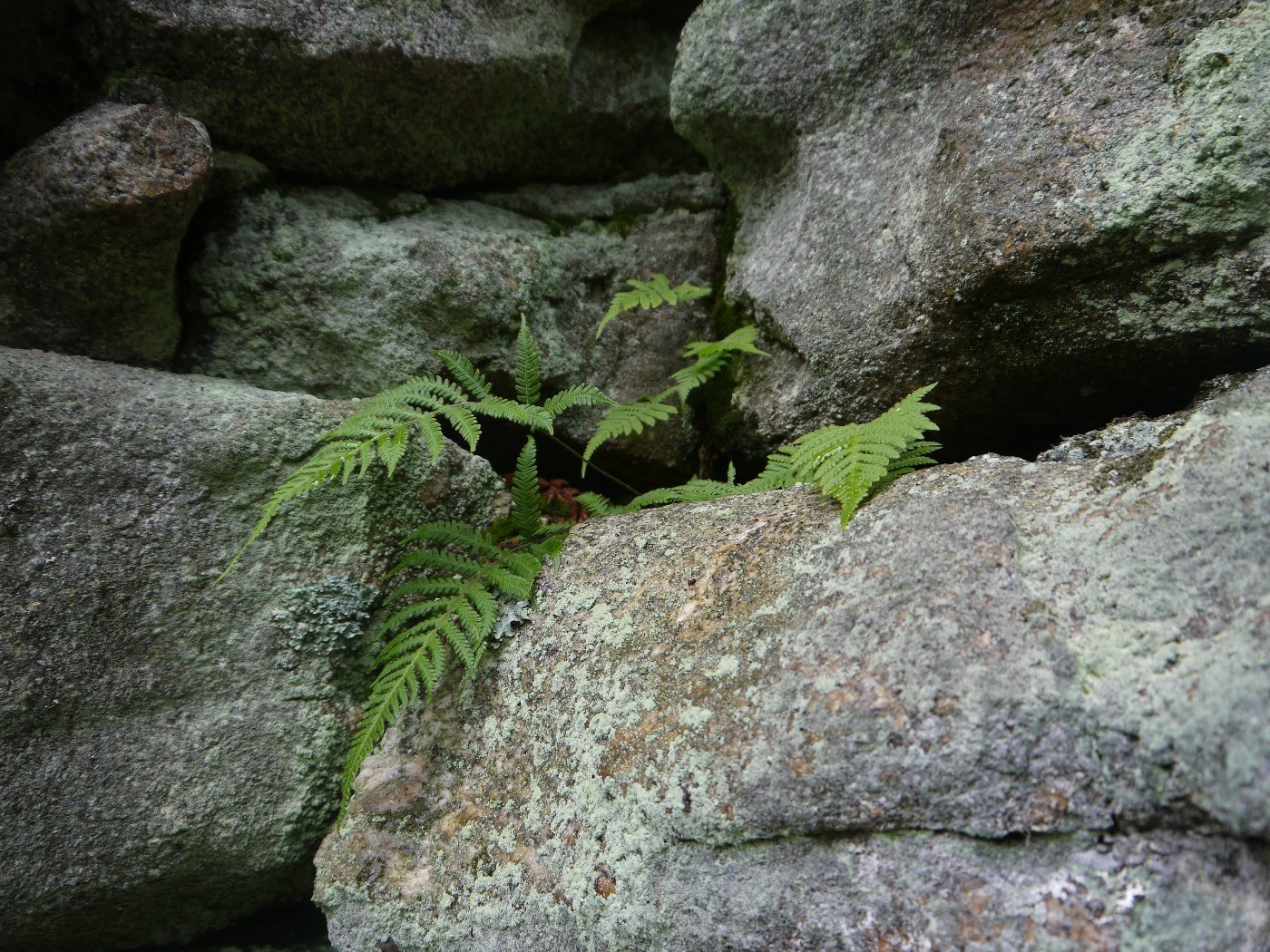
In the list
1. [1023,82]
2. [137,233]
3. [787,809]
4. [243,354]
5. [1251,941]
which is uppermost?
[1023,82]

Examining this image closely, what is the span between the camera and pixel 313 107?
345cm

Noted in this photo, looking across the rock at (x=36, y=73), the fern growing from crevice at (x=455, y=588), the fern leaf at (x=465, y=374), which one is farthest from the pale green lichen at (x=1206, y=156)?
the rock at (x=36, y=73)

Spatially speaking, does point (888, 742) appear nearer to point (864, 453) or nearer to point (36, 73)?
point (864, 453)

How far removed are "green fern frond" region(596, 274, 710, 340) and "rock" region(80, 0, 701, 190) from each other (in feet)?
3.06

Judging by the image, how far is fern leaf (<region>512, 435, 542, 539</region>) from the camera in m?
2.97

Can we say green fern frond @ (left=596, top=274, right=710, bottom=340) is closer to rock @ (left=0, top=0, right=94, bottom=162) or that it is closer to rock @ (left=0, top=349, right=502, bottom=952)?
rock @ (left=0, top=349, right=502, bottom=952)

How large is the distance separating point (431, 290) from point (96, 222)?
1.23m

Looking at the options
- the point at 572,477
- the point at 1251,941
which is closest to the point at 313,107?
A: the point at 572,477

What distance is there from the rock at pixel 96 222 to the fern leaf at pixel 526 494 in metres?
1.62

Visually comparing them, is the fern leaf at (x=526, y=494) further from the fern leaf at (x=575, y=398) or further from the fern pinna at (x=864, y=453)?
the fern pinna at (x=864, y=453)

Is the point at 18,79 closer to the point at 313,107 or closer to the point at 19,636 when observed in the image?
the point at 313,107

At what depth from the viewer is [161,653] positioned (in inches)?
103

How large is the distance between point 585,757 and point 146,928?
70.1 inches

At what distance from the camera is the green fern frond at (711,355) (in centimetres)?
348
